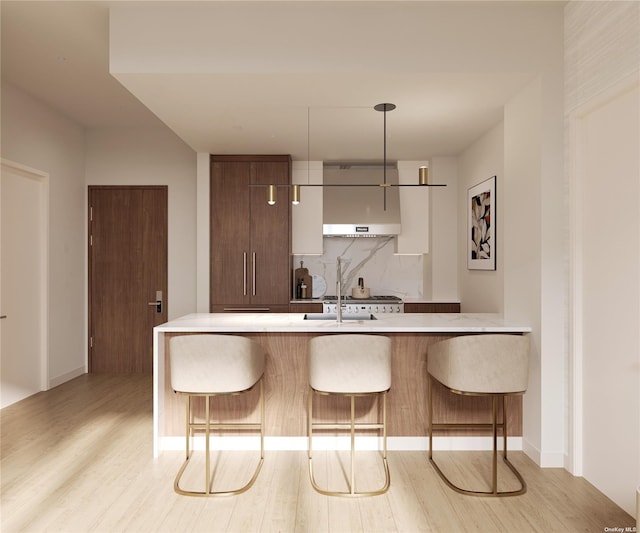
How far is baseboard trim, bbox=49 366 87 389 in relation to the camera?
4.96 m

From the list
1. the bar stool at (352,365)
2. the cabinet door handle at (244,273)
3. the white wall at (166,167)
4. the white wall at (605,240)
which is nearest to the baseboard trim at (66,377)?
the white wall at (166,167)

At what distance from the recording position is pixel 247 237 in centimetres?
505

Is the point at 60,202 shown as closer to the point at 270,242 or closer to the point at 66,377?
the point at 66,377

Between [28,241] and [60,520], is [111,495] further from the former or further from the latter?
[28,241]

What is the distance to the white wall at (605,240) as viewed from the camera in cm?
242

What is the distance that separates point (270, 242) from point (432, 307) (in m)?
1.86

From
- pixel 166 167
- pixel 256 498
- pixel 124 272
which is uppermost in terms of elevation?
pixel 166 167

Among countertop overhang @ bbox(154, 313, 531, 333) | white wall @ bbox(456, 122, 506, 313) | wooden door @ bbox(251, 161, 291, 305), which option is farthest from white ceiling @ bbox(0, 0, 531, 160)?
countertop overhang @ bbox(154, 313, 531, 333)

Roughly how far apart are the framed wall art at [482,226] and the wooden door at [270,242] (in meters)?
1.87

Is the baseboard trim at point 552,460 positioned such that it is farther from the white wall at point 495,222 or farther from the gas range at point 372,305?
the gas range at point 372,305

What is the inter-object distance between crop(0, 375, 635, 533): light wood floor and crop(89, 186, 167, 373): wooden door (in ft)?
6.75

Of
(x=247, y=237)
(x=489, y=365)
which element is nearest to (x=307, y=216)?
(x=247, y=237)

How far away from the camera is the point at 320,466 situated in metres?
3.04

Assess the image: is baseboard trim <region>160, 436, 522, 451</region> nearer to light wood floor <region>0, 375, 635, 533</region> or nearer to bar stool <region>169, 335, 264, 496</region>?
light wood floor <region>0, 375, 635, 533</region>
